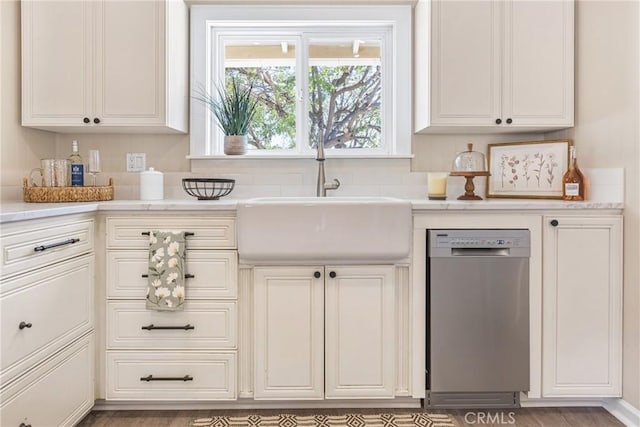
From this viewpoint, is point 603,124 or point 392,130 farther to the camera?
point 392,130

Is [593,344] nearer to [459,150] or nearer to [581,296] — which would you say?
[581,296]

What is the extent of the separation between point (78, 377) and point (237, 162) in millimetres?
1291

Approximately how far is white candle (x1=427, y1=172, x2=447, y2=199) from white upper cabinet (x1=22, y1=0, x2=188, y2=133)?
4.62 ft

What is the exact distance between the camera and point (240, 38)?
8.18 feet

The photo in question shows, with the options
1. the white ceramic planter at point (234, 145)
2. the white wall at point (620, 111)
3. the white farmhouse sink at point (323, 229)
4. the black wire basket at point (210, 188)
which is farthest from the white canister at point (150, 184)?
the white wall at point (620, 111)

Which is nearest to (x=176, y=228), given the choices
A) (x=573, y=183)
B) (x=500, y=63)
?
(x=500, y=63)

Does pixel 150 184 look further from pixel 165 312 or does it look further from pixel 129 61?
pixel 165 312

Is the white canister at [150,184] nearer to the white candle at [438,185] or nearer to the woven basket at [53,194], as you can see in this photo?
the woven basket at [53,194]

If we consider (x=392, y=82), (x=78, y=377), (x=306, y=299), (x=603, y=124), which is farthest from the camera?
(x=392, y=82)

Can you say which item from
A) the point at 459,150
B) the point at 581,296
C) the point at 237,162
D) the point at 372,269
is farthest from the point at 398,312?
the point at 237,162

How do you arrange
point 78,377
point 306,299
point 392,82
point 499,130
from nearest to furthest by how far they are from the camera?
point 78,377, point 306,299, point 499,130, point 392,82

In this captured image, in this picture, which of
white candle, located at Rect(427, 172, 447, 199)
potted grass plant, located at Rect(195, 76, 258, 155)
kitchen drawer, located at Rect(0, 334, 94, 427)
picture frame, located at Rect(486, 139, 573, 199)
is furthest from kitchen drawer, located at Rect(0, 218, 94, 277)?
picture frame, located at Rect(486, 139, 573, 199)

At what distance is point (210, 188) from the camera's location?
2.23 metres

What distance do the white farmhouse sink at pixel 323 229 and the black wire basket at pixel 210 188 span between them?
0.49 metres
